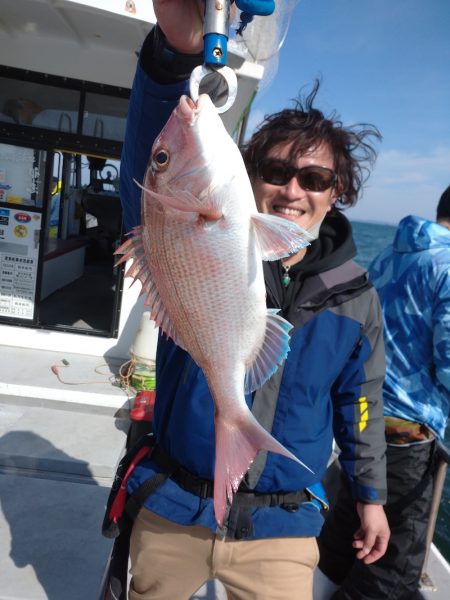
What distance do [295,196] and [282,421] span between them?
88 cm

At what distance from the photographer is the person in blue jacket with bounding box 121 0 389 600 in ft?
5.09

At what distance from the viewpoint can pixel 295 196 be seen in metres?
1.64

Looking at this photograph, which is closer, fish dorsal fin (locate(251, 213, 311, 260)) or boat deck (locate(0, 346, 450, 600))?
fish dorsal fin (locate(251, 213, 311, 260))

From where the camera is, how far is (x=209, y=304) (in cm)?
123

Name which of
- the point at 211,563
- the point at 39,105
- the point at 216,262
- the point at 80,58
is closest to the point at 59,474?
the point at 211,563

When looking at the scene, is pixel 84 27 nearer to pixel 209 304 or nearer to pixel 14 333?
pixel 14 333

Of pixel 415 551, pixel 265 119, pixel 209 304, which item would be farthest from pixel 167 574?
pixel 265 119

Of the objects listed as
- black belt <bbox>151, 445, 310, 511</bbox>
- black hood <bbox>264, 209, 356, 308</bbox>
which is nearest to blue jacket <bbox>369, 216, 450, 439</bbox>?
black hood <bbox>264, 209, 356, 308</bbox>

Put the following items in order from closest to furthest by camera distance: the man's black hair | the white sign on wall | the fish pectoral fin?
the fish pectoral fin, the man's black hair, the white sign on wall

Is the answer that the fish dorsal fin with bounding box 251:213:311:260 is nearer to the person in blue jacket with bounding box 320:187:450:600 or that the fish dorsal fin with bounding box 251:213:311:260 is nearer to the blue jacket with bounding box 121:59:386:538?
the blue jacket with bounding box 121:59:386:538

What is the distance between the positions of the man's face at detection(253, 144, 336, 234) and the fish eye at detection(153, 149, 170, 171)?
617mm

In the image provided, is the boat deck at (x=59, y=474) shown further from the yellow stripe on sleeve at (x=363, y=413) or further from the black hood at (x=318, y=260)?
the black hood at (x=318, y=260)

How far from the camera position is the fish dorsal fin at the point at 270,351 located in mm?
1278

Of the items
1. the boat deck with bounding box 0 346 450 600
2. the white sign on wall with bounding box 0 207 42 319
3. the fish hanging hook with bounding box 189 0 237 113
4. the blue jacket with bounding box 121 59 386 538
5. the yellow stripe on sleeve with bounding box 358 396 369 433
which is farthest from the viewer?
the white sign on wall with bounding box 0 207 42 319
